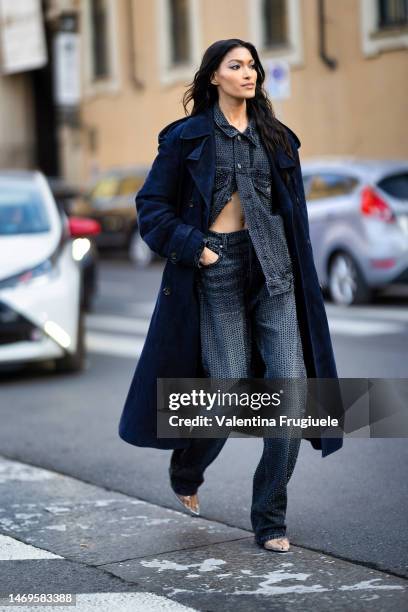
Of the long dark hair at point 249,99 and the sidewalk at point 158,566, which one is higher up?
the long dark hair at point 249,99

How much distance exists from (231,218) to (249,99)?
1.56ft

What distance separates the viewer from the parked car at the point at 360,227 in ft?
Answer: 43.1

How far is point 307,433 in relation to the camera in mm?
4648

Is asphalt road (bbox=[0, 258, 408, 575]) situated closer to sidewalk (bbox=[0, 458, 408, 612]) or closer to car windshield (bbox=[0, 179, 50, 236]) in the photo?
sidewalk (bbox=[0, 458, 408, 612])

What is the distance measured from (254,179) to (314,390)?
787 mm

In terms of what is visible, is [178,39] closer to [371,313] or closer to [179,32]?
[179,32]

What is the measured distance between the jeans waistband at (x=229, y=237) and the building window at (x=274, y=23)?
19.0m

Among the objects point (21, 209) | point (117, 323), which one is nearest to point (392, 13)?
point (117, 323)

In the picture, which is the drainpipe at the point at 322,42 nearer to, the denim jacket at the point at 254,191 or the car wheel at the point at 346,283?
the car wheel at the point at 346,283

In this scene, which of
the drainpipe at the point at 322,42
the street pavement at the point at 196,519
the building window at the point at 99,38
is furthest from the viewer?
the building window at the point at 99,38

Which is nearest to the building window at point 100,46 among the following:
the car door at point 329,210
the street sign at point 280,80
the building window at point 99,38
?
the building window at point 99,38

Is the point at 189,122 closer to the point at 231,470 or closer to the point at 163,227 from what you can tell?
the point at 163,227

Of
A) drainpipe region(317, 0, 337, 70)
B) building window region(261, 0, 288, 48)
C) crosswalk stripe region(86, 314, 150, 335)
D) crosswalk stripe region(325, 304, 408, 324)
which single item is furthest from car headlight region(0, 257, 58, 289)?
building window region(261, 0, 288, 48)

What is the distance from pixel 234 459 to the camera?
6512 mm
